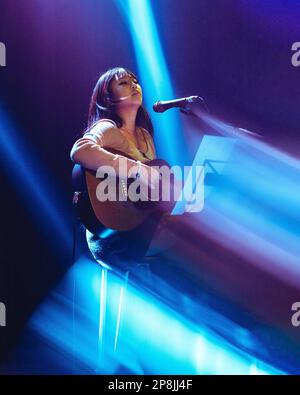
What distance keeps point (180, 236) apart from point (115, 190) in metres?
0.29

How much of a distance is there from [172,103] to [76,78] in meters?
0.36

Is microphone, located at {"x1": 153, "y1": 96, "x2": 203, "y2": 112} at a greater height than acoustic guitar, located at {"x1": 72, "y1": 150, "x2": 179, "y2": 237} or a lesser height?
greater

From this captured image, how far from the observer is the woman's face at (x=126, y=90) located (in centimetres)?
211

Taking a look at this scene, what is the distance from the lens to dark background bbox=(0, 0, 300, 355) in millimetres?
2080

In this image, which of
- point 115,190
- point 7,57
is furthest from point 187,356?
point 7,57

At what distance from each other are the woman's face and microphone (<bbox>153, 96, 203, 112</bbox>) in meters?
0.07

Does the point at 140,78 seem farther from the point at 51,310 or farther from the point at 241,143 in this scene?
the point at 51,310

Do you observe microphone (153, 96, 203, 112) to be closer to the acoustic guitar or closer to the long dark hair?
the long dark hair

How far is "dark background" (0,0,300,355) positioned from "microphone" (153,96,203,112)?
0.11 feet

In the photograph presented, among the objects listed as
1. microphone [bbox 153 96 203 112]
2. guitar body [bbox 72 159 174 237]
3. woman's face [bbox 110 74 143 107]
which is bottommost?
guitar body [bbox 72 159 174 237]

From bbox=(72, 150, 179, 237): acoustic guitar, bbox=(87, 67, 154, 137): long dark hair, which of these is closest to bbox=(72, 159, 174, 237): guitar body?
bbox=(72, 150, 179, 237): acoustic guitar

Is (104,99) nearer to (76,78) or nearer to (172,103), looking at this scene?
(76,78)

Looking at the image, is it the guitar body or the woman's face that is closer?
the guitar body

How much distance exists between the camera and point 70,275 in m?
2.09
